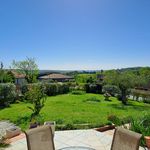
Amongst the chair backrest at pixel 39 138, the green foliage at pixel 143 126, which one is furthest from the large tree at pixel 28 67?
the chair backrest at pixel 39 138

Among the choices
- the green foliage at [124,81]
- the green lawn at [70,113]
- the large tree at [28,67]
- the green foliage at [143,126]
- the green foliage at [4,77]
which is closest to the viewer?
the green foliage at [143,126]

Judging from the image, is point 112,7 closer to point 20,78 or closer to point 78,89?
point 78,89

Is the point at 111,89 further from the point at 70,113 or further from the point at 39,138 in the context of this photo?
the point at 39,138

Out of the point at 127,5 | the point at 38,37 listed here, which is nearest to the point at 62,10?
the point at 127,5

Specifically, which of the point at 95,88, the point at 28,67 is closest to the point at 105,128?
the point at 95,88

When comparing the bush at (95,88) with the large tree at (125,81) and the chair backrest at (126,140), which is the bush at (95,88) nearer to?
the large tree at (125,81)

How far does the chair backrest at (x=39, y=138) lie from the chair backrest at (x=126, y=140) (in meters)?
1.45

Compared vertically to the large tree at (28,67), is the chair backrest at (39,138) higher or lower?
lower

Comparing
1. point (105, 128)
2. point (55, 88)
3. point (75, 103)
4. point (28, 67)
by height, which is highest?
point (28, 67)

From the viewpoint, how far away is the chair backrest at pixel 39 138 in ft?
13.5

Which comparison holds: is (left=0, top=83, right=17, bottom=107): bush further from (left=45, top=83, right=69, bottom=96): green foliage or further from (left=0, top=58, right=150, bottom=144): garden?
(left=45, top=83, right=69, bottom=96): green foliage

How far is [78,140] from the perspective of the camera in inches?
290

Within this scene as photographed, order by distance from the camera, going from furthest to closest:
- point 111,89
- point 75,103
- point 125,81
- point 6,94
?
point 111,89, point 125,81, point 75,103, point 6,94

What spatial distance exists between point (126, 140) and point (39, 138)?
1832 millimetres
